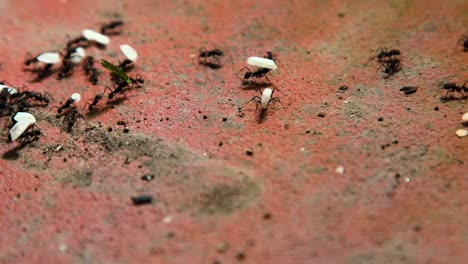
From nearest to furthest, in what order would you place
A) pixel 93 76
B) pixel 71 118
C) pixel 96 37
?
pixel 71 118
pixel 93 76
pixel 96 37

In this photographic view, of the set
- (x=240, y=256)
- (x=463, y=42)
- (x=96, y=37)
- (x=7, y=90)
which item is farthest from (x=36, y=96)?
(x=463, y=42)

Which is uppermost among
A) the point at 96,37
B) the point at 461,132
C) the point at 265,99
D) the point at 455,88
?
the point at 455,88

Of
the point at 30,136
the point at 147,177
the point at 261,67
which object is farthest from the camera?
the point at 261,67

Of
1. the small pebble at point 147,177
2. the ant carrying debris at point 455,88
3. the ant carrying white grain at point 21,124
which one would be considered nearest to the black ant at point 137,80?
the ant carrying white grain at point 21,124

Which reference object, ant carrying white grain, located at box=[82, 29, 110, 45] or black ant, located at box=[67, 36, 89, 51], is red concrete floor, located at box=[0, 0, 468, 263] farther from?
black ant, located at box=[67, 36, 89, 51]

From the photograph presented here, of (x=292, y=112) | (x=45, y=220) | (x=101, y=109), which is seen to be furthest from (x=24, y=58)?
(x=292, y=112)

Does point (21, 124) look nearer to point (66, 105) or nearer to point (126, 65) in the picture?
point (66, 105)

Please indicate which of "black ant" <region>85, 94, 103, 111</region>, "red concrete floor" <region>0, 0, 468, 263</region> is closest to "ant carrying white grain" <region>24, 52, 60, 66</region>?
"red concrete floor" <region>0, 0, 468, 263</region>
